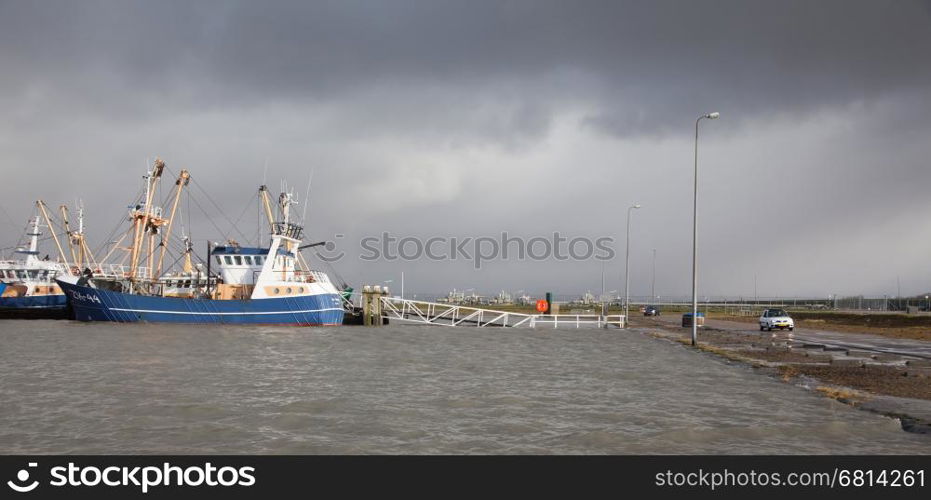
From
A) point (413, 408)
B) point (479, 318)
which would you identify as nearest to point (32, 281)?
point (479, 318)

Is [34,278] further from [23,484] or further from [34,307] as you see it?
[23,484]

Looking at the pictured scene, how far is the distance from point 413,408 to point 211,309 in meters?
44.2

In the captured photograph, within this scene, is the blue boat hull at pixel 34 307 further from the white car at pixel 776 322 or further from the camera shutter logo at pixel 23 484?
the camera shutter logo at pixel 23 484

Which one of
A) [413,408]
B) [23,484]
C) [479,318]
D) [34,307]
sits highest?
[23,484]

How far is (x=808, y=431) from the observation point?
11.8m

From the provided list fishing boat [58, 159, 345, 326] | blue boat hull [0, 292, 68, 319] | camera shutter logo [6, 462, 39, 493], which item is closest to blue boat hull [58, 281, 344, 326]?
fishing boat [58, 159, 345, 326]

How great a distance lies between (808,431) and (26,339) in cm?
4089

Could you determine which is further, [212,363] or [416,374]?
[212,363]

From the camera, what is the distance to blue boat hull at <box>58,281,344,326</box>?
177 feet

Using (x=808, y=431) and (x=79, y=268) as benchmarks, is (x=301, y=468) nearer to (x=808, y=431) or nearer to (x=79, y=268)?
(x=808, y=431)

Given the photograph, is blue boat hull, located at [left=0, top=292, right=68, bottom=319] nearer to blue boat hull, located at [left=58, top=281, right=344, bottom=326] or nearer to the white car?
blue boat hull, located at [left=58, top=281, right=344, bottom=326]

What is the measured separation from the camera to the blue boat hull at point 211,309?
177 ft

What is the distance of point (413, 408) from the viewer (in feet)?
47.8

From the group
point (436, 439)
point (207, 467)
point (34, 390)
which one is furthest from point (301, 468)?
point (34, 390)
